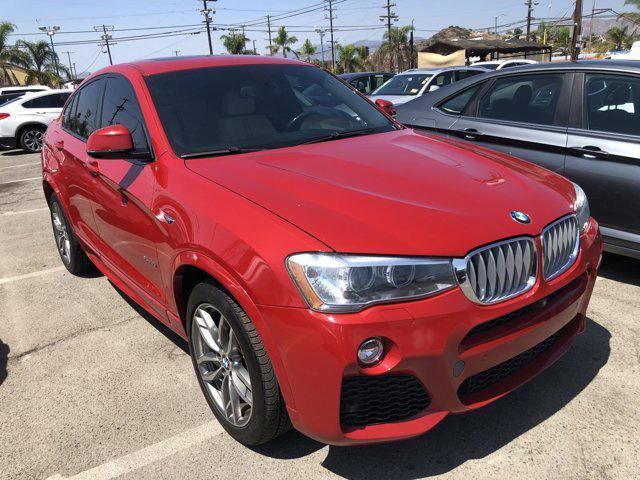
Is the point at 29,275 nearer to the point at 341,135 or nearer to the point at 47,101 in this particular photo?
the point at 341,135

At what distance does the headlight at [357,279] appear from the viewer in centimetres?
189

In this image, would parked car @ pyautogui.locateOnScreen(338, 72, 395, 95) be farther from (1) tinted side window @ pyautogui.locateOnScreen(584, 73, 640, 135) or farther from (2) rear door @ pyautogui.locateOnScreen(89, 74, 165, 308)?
(2) rear door @ pyautogui.locateOnScreen(89, 74, 165, 308)

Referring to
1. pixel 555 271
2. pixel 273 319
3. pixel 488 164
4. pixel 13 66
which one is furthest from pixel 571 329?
pixel 13 66

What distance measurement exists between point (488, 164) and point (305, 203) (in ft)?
3.77

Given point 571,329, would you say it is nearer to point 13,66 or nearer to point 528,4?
point 13,66

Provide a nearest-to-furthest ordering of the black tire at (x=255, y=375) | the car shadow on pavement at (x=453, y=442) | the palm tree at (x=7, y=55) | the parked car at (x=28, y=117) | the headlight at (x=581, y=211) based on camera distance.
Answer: the black tire at (x=255, y=375)
the car shadow on pavement at (x=453, y=442)
the headlight at (x=581, y=211)
the parked car at (x=28, y=117)
the palm tree at (x=7, y=55)

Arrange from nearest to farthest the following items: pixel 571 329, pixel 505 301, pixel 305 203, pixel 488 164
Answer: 1. pixel 505 301
2. pixel 305 203
3. pixel 571 329
4. pixel 488 164

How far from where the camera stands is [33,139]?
14445 mm

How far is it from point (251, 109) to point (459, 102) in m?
2.58

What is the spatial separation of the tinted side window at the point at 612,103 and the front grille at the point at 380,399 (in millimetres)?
2895

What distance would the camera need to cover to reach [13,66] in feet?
154

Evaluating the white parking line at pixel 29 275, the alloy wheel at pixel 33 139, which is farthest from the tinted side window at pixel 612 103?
the alloy wheel at pixel 33 139

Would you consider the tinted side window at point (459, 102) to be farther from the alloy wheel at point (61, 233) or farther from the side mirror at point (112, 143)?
the alloy wheel at point (61, 233)

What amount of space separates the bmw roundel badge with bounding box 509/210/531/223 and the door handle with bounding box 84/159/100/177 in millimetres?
2434
